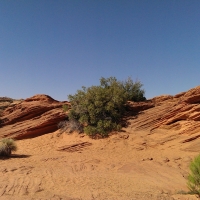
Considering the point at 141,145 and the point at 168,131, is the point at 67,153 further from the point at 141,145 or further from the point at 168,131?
the point at 168,131

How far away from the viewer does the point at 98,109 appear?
15148mm

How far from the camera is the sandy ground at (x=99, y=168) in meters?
6.49

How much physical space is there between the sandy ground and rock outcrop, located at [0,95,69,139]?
37.8 inches

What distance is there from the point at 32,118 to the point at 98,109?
5013mm

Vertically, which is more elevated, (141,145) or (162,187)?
(141,145)

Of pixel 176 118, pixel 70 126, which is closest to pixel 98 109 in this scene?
pixel 70 126

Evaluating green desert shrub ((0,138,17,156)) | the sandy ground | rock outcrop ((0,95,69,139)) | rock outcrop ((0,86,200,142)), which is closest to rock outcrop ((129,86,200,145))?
rock outcrop ((0,86,200,142))

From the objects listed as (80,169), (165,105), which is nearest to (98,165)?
(80,169)

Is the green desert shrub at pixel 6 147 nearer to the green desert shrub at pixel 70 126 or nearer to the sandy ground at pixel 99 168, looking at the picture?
the sandy ground at pixel 99 168

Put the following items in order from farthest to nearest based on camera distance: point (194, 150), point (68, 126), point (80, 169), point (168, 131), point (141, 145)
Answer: point (68, 126) < point (168, 131) < point (141, 145) < point (194, 150) < point (80, 169)

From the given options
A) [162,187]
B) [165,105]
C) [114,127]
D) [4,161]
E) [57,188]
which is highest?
[165,105]

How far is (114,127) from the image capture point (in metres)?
14.2

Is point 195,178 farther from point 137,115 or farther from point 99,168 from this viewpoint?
point 137,115

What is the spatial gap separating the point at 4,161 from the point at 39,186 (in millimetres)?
4010
